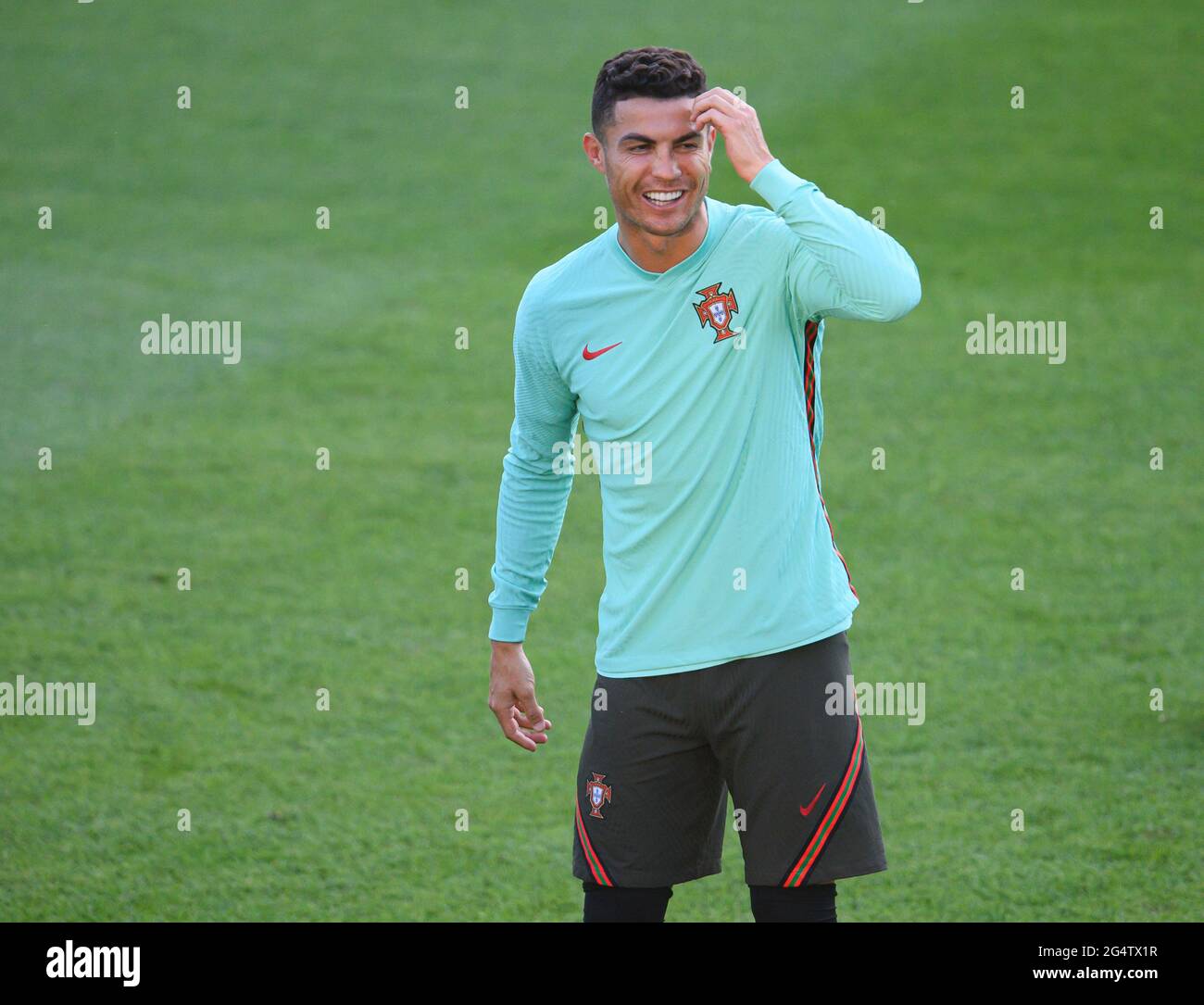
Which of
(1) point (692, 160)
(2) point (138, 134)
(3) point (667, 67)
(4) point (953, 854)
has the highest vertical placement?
(2) point (138, 134)

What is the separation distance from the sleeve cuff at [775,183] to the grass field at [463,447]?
2.68m

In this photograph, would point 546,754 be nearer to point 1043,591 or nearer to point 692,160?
point 1043,591

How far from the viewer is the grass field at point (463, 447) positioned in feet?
18.2

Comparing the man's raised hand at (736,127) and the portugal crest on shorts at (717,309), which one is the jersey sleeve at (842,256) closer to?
the man's raised hand at (736,127)

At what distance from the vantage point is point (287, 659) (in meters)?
7.00

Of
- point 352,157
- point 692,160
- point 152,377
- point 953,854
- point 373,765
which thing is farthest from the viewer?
point 352,157

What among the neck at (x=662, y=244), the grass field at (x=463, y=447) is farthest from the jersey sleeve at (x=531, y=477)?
the grass field at (x=463, y=447)

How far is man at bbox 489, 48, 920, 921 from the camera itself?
334 cm

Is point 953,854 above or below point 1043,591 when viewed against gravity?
below

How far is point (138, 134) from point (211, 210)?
2.18 metres

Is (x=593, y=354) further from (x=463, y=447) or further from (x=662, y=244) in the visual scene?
(x=463, y=447)

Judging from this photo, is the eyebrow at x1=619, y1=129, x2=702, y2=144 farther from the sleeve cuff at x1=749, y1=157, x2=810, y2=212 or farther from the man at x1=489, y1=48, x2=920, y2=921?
the sleeve cuff at x1=749, y1=157, x2=810, y2=212

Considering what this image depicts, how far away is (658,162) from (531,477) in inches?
33.3

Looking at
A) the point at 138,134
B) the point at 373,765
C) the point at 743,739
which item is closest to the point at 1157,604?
the point at 373,765
